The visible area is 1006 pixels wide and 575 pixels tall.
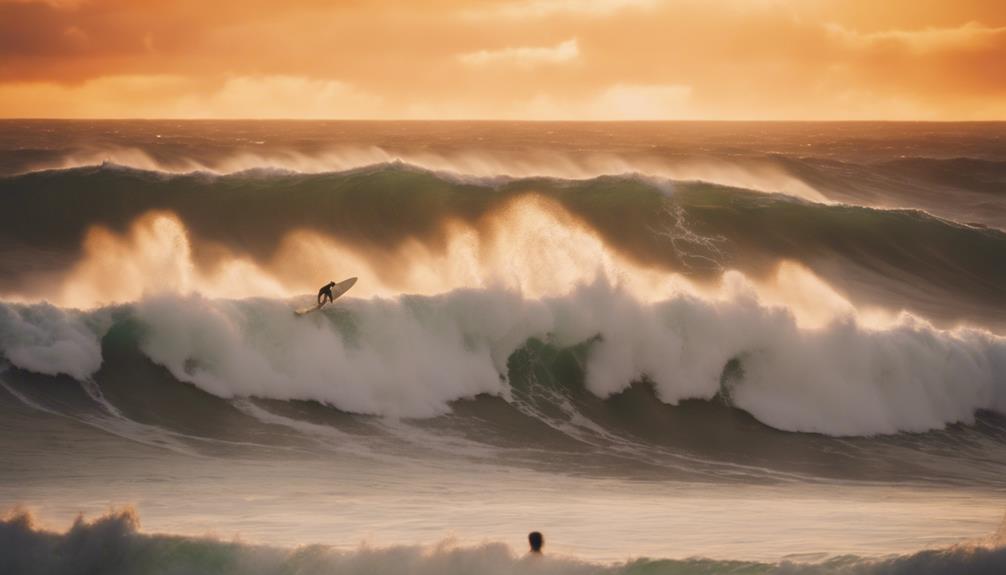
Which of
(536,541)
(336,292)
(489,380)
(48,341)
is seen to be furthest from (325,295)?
(536,541)

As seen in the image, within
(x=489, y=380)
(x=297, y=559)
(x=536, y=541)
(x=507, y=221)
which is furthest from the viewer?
(x=507, y=221)

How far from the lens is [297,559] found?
358 inches

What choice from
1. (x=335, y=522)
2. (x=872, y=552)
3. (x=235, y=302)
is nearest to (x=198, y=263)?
(x=235, y=302)

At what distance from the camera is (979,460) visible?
15359 mm

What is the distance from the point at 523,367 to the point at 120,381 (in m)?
5.43

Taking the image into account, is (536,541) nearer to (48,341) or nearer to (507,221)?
(48,341)

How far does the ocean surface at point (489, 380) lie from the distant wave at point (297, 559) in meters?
0.02

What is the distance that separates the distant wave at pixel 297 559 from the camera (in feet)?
29.2

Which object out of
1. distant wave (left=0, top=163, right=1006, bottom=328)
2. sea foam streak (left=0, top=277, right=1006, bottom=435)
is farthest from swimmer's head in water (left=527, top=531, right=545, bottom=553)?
distant wave (left=0, top=163, right=1006, bottom=328)

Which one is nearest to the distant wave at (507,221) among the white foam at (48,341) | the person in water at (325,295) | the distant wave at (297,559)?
the person in water at (325,295)

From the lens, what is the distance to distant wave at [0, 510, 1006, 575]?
29.2ft

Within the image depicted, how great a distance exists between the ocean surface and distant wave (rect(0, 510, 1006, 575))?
2 centimetres

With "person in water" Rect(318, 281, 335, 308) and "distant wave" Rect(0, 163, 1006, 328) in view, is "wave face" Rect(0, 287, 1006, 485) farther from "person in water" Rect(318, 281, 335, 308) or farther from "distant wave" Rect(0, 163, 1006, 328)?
"distant wave" Rect(0, 163, 1006, 328)

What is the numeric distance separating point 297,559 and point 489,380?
8.16 metres
